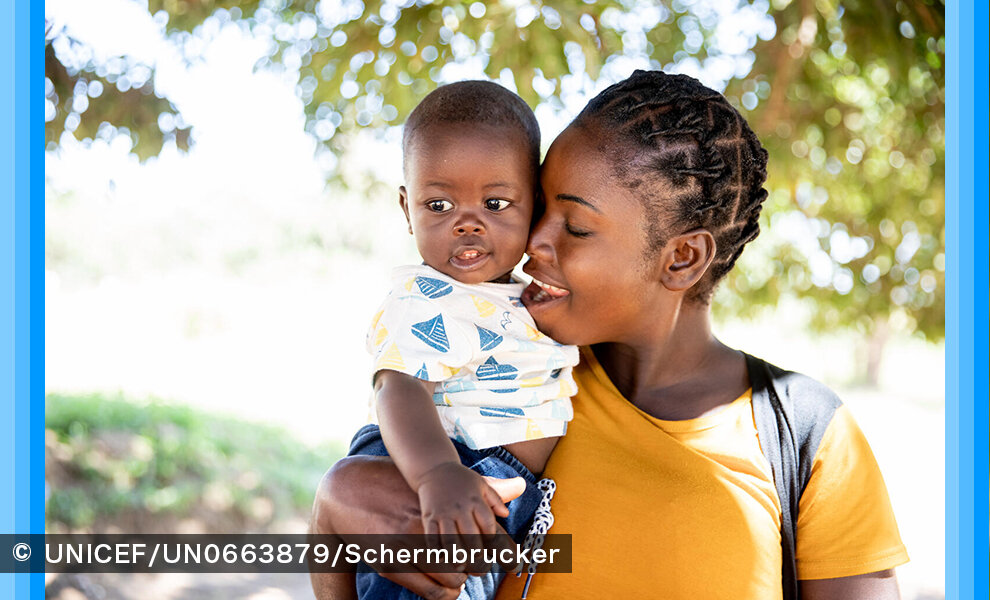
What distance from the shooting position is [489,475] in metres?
1.55

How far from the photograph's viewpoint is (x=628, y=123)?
1.68 metres

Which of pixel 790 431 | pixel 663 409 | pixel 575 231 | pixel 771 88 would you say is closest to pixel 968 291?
pixel 790 431

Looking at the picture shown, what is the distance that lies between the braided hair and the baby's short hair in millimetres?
118

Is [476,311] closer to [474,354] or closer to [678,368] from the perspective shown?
[474,354]

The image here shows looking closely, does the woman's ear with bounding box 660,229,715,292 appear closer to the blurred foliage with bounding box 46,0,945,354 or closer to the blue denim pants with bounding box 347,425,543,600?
the blue denim pants with bounding box 347,425,543,600

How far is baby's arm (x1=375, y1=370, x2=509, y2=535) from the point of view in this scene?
1.25 meters

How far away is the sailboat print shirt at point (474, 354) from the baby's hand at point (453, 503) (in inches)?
9.4

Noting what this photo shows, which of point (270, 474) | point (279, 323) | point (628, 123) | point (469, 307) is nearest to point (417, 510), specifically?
point (469, 307)

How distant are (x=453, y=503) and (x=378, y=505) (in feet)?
0.53

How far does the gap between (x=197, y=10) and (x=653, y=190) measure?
9.33 feet

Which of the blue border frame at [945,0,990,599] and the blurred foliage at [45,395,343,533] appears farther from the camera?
the blurred foliage at [45,395,343,533]

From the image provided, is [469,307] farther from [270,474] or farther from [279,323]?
[279,323]

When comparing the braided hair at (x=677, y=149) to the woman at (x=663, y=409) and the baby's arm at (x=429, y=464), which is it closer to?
the woman at (x=663, y=409)
